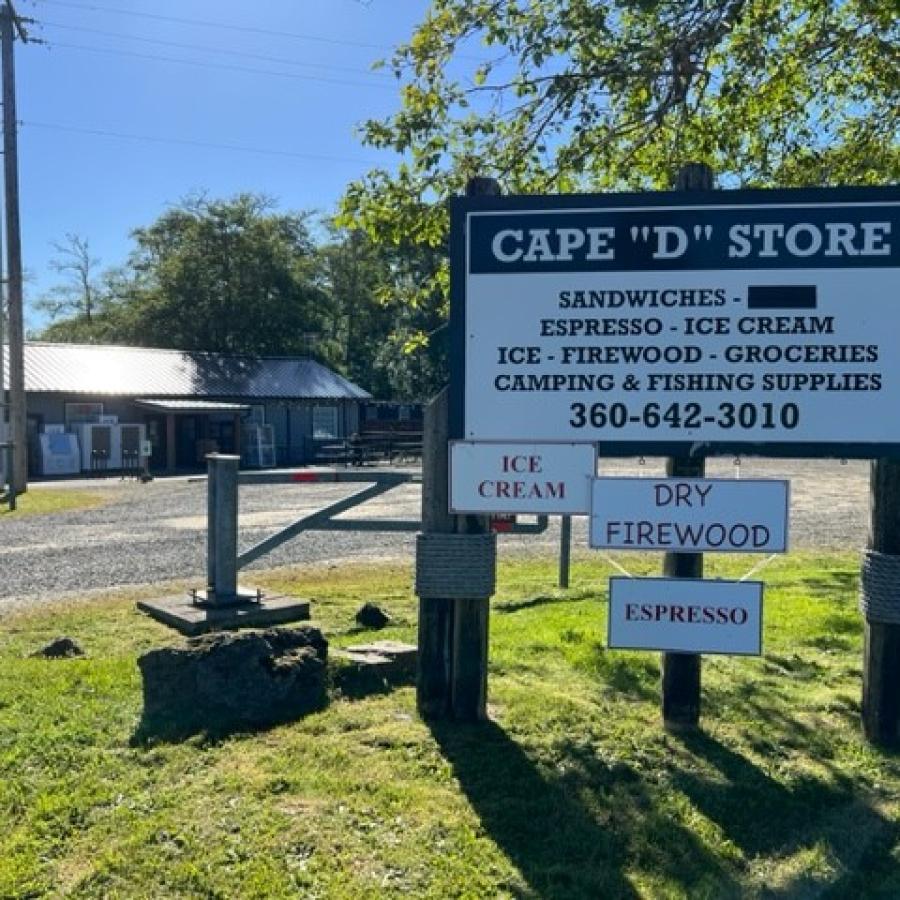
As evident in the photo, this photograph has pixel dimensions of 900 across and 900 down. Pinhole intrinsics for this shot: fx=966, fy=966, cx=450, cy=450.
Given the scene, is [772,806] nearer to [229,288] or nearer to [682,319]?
[682,319]

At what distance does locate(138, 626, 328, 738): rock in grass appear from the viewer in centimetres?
461

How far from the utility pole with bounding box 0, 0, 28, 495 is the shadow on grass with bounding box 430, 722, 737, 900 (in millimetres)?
21321

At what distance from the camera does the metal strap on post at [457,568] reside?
467 cm

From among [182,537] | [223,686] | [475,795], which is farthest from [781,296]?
[182,537]

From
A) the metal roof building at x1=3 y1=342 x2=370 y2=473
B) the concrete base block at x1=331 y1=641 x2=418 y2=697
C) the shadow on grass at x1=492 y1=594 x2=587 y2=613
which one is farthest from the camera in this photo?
the metal roof building at x1=3 y1=342 x2=370 y2=473

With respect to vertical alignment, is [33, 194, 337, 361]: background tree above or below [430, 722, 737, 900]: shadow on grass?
above

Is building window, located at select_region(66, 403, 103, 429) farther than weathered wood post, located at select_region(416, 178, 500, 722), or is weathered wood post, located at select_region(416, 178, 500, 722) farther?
building window, located at select_region(66, 403, 103, 429)

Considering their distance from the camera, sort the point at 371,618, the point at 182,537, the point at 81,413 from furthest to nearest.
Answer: the point at 81,413 < the point at 182,537 < the point at 371,618

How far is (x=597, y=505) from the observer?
14.6 ft

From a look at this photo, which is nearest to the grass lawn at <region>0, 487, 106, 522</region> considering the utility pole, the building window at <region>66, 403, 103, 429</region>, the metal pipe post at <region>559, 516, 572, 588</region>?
the utility pole

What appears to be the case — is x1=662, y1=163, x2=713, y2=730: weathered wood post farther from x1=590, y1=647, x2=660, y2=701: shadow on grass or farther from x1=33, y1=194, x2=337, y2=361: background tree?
x1=33, y1=194, x2=337, y2=361: background tree

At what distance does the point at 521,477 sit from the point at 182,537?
10.5 m

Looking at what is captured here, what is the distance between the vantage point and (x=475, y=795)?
3934 millimetres

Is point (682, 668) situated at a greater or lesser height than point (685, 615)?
lesser
